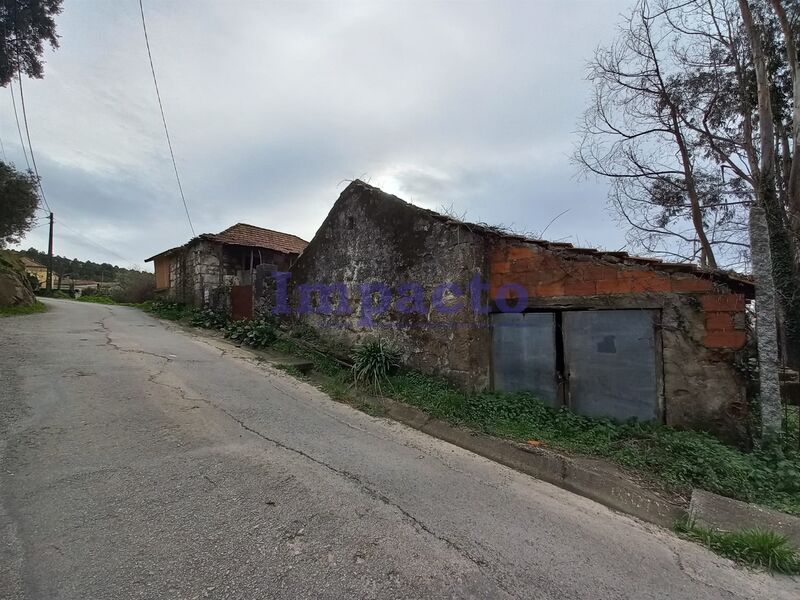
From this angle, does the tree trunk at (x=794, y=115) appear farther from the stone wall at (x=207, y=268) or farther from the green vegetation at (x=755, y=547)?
the stone wall at (x=207, y=268)

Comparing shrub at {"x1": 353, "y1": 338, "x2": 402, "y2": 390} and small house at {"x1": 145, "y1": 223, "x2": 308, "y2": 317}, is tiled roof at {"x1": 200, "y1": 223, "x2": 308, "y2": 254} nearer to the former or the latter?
small house at {"x1": 145, "y1": 223, "x2": 308, "y2": 317}

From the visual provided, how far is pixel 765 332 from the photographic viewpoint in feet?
13.3

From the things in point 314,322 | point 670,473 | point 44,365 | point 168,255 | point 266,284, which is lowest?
point 670,473

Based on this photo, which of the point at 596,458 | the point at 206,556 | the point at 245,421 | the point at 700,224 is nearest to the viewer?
the point at 206,556

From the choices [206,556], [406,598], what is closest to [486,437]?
[406,598]

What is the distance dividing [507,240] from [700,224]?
33.2 feet

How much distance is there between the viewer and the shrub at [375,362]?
6.21m

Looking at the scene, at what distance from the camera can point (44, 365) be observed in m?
5.80

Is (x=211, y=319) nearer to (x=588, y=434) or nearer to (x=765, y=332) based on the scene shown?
(x=588, y=434)

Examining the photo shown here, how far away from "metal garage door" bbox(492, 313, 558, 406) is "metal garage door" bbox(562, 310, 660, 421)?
21cm

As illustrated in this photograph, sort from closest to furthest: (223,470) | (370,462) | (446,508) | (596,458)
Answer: (446,508) < (223,470) < (370,462) < (596,458)

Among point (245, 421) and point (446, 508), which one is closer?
point (446, 508)

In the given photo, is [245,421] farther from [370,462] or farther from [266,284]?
[266,284]

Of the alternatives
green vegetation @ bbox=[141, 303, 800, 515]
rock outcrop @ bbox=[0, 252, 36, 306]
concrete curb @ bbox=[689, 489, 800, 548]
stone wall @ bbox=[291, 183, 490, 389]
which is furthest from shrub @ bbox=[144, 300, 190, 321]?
concrete curb @ bbox=[689, 489, 800, 548]
